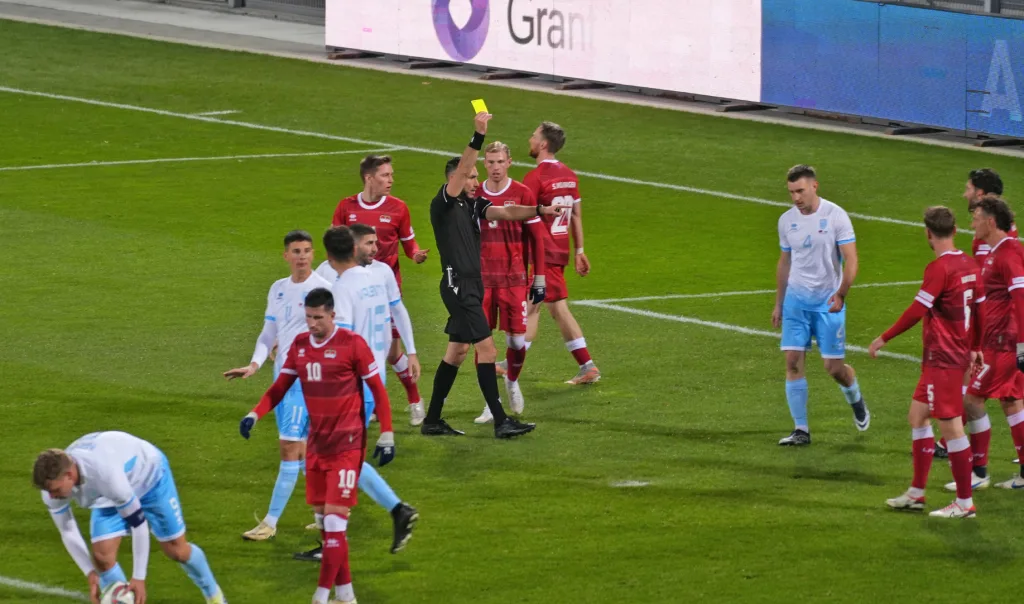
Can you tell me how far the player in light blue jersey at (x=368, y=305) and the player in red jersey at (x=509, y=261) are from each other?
1969mm

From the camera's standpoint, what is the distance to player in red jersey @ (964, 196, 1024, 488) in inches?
480

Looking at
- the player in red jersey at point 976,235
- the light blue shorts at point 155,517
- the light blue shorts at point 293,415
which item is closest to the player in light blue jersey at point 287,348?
the light blue shorts at point 293,415

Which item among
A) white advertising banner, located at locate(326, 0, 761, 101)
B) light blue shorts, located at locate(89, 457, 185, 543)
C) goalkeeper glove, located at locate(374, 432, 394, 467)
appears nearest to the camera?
light blue shorts, located at locate(89, 457, 185, 543)

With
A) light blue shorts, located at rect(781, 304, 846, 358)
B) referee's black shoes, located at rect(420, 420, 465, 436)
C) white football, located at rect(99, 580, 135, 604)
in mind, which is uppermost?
light blue shorts, located at rect(781, 304, 846, 358)

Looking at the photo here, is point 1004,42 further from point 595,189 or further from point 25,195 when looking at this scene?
point 25,195

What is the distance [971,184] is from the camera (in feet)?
42.8

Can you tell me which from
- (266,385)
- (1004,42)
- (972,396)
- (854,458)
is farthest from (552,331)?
(1004,42)

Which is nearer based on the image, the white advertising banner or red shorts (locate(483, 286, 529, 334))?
red shorts (locate(483, 286, 529, 334))

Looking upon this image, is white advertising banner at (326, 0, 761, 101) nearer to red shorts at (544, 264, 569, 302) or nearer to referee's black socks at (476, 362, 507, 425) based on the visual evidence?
red shorts at (544, 264, 569, 302)

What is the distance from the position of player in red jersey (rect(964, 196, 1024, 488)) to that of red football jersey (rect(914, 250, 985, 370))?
32cm

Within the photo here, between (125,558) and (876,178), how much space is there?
1576 centimetres

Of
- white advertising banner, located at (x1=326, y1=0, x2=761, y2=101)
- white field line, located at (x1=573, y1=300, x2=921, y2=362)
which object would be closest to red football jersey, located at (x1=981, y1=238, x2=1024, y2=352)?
white field line, located at (x1=573, y1=300, x2=921, y2=362)

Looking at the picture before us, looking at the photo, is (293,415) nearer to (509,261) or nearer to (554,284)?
(509,261)

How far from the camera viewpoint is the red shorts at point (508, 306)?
1489cm
